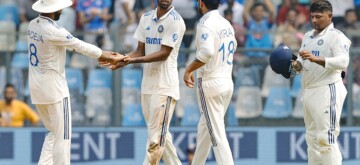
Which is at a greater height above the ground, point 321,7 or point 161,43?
point 321,7

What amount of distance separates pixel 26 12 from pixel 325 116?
7.68 metres

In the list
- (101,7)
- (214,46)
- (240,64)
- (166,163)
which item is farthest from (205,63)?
(101,7)

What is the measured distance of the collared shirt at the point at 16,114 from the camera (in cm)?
1789

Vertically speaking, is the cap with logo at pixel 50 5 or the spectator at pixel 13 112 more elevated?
the cap with logo at pixel 50 5

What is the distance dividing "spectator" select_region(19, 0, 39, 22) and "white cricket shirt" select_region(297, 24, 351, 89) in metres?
7.06

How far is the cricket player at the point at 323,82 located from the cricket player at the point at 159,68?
142 cm

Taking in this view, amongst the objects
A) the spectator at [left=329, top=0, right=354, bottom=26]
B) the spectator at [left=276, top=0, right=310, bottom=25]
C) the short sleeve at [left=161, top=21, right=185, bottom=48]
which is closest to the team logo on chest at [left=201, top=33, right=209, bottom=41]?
the short sleeve at [left=161, top=21, right=185, bottom=48]

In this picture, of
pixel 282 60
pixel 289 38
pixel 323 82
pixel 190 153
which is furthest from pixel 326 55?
pixel 289 38

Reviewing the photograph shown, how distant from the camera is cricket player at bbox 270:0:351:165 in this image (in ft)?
45.8

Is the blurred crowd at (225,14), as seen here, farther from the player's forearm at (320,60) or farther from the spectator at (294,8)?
the player's forearm at (320,60)

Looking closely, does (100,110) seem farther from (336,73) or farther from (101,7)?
(336,73)

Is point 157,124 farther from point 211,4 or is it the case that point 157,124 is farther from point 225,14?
point 225,14

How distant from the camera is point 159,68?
568 inches

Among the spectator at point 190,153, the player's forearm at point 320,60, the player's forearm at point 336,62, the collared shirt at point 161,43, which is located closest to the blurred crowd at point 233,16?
the spectator at point 190,153
